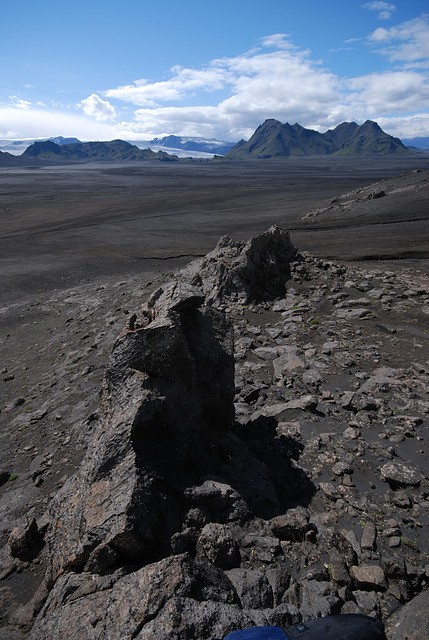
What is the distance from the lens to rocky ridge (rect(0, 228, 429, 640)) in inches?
127

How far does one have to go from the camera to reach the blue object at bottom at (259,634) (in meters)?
2.72

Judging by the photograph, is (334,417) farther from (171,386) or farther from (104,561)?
(104,561)

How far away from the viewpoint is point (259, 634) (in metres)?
2.78

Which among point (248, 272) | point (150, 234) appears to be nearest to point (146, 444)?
point (248, 272)

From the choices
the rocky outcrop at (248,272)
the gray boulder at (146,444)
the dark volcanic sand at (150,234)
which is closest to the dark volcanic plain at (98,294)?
Answer: the dark volcanic sand at (150,234)

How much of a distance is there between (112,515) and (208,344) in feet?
8.74

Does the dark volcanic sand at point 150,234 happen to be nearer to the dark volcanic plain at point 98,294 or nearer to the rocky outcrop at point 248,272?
the dark volcanic plain at point 98,294

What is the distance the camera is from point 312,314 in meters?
10.5

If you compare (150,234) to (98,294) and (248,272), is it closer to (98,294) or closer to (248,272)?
(98,294)

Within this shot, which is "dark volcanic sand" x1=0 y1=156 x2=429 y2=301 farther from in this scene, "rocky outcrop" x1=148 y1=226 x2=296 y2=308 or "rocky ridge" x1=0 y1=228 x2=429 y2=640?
"rocky ridge" x1=0 y1=228 x2=429 y2=640

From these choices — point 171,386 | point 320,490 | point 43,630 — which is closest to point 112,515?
point 43,630

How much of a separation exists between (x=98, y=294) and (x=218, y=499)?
13.9 meters

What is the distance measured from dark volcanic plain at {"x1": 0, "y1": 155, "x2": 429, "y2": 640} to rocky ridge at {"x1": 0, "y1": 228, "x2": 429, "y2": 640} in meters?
0.18

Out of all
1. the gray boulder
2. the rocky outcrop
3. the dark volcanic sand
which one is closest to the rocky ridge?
the gray boulder
